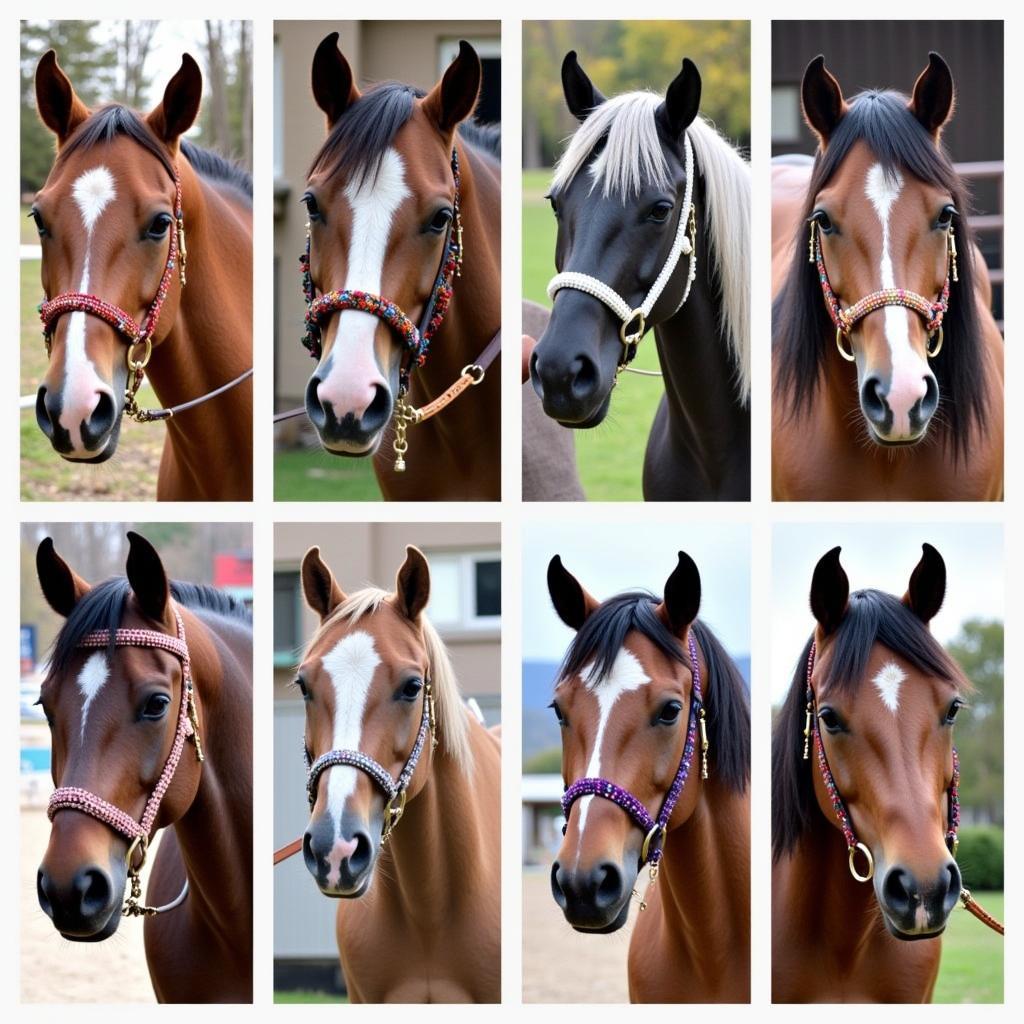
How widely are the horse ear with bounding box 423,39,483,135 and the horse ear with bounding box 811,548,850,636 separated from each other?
1.07 meters

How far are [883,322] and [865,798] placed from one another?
0.85 metres

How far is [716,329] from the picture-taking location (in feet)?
8.49

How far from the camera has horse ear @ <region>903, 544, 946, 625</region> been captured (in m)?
2.42

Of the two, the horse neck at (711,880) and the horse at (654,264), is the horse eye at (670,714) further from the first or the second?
the horse at (654,264)

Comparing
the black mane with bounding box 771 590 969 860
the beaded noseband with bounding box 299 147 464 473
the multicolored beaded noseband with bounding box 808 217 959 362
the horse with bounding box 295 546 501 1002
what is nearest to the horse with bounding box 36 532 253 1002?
the horse with bounding box 295 546 501 1002

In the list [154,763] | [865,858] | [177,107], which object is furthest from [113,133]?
[865,858]

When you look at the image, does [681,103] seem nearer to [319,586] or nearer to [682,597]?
[682,597]

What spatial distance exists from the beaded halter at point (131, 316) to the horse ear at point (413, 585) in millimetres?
567

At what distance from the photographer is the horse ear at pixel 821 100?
94.0 inches

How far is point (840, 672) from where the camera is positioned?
2385mm
